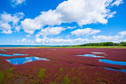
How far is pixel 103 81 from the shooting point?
8773 millimetres

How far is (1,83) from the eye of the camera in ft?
26.0

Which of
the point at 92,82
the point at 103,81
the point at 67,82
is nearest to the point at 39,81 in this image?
the point at 67,82

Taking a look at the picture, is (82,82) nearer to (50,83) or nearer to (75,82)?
(75,82)

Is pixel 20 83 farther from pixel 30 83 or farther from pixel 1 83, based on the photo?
pixel 1 83

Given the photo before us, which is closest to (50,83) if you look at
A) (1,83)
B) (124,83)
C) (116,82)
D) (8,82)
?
(8,82)

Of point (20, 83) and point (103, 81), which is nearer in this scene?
point (20, 83)

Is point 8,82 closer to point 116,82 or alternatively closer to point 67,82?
point 67,82

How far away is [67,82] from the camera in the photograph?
839 centimetres

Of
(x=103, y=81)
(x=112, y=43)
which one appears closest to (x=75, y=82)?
(x=103, y=81)

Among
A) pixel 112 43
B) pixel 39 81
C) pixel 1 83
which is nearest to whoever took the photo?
pixel 1 83

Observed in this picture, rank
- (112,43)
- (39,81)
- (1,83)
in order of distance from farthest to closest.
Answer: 1. (112,43)
2. (39,81)
3. (1,83)

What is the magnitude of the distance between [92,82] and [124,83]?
3.39 metres

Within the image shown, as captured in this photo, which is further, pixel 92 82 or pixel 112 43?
pixel 112 43

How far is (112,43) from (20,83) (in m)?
152
